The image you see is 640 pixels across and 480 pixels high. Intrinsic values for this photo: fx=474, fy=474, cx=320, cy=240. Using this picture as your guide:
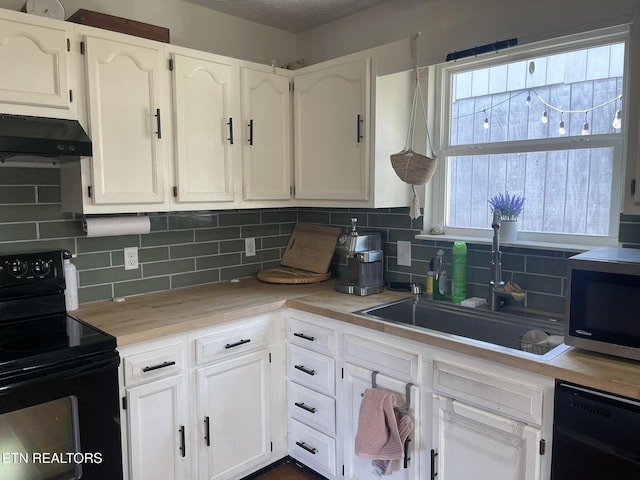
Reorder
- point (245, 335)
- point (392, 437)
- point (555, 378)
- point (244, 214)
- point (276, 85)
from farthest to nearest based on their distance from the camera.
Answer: point (244, 214) < point (276, 85) < point (245, 335) < point (392, 437) < point (555, 378)

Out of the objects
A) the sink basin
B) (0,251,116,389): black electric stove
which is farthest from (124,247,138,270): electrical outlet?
the sink basin

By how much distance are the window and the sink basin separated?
0.42 m

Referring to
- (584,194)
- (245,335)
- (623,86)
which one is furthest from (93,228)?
(623,86)

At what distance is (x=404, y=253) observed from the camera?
260 cm

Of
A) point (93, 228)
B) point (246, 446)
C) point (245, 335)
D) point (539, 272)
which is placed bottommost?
point (246, 446)

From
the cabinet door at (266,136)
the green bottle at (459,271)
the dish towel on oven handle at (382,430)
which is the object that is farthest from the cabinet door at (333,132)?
the dish towel on oven handle at (382,430)

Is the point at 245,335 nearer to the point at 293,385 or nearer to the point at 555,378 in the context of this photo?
the point at 293,385

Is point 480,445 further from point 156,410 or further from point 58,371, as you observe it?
point 58,371

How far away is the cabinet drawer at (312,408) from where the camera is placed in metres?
2.21

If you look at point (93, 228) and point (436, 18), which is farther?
point (436, 18)

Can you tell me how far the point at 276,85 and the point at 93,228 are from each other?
4.01 feet

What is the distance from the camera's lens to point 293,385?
2.37 metres

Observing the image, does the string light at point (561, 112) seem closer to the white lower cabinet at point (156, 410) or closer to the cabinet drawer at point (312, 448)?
the cabinet drawer at point (312, 448)

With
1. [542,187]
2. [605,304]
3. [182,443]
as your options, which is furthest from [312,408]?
[542,187]
